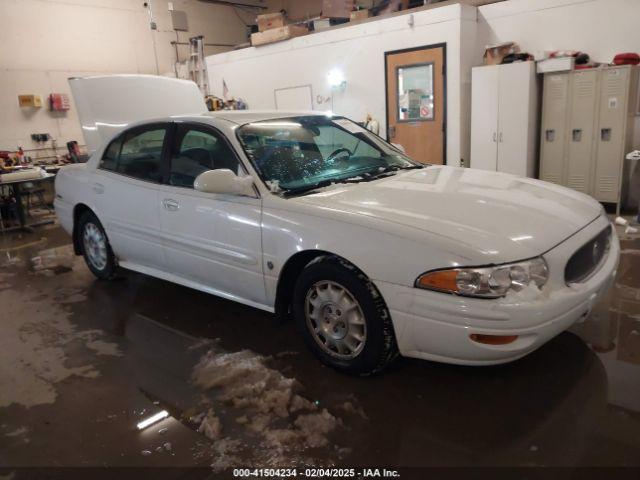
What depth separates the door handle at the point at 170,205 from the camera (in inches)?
131

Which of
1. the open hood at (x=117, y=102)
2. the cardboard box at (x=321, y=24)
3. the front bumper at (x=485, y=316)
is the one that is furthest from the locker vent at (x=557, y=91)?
the front bumper at (x=485, y=316)

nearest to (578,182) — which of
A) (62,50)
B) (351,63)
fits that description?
(351,63)

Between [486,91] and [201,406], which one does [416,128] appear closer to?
[486,91]

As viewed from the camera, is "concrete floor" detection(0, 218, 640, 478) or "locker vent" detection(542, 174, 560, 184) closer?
"concrete floor" detection(0, 218, 640, 478)

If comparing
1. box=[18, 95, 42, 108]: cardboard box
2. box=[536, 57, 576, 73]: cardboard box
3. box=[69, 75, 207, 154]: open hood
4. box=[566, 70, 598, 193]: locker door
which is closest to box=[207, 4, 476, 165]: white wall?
box=[536, 57, 576, 73]: cardboard box

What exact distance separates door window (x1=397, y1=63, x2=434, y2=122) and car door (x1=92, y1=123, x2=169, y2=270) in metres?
5.06

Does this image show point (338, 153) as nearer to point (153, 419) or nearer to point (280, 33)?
point (153, 419)

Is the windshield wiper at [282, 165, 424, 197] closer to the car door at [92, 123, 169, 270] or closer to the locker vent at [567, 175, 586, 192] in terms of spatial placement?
the car door at [92, 123, 169, 270]

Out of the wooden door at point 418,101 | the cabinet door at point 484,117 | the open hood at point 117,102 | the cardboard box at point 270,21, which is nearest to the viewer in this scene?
the open hood at point 117,102

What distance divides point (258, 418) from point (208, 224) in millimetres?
1249

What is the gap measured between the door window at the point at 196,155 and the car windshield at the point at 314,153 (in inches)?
6.2

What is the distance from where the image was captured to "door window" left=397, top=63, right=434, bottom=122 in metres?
7.68

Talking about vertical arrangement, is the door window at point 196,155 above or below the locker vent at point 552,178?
above

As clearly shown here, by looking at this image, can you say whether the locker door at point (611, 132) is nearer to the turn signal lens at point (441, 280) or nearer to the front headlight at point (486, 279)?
the front headlight at point (486, 279)
